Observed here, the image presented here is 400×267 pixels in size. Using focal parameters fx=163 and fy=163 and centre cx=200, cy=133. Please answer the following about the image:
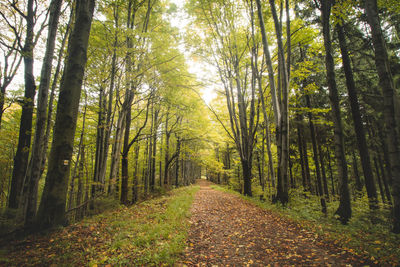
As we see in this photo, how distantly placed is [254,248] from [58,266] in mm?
3911

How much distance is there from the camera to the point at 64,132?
3.64 meters

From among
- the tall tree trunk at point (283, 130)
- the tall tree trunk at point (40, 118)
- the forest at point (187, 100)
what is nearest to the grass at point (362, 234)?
the forest at point (187, 100)

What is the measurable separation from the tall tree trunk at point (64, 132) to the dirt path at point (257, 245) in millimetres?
3033

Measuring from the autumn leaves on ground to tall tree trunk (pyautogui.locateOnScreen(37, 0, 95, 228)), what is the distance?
460 millimetres

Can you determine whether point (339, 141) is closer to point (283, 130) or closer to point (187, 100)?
point (283, 130)

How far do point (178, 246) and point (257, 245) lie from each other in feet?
6.52

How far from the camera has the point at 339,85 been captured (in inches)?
451

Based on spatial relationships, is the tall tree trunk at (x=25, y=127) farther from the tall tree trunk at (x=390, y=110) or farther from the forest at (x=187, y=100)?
the tall tree trunk at (x=390, y=110)

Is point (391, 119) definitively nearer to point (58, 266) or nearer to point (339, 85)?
point (58, 266)

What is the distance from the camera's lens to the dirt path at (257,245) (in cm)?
335

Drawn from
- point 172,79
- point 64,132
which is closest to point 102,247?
point 64,132

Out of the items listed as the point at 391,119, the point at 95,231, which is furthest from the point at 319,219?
the point at 95,231

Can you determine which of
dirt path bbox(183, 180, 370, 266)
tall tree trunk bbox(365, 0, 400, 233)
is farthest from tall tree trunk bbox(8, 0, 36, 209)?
tall tree trunk bbox(365, 0, 400, 233)

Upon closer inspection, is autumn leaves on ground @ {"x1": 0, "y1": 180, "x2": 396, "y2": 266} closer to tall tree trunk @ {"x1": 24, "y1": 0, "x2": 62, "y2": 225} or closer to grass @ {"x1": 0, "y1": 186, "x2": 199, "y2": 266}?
grass @ {"x1": 0, "y1": 186, "x2": 199, "y2": 266}
